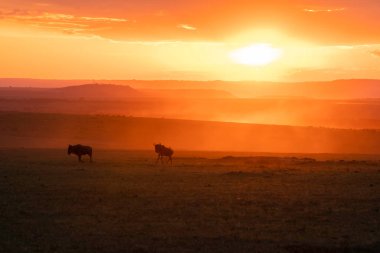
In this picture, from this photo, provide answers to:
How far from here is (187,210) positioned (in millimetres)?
19484

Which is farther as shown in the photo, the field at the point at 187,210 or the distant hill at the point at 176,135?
the distant hill at the point at 176,135

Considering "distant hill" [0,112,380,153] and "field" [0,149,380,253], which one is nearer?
"field" [0,149,380,253]

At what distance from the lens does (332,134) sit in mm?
75625

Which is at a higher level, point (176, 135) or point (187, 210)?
point (176, 135)

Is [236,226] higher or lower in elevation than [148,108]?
lower

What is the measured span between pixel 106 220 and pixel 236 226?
3.77 m

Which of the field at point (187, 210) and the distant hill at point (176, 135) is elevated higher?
the distant hill at point (176, 135)

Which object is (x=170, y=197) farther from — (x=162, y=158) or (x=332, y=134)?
(x=332, y=134)

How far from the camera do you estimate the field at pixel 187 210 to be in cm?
1548

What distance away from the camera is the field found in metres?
15.5

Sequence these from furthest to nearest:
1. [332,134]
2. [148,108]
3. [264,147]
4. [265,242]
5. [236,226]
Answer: [148,108]
[332,134]
[264,147]
[236,226]
[265,242]

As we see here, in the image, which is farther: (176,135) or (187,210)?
(176,135)

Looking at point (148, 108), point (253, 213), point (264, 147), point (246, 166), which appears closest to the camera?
point (253, 213)

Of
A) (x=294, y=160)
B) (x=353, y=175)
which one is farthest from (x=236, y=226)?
(x=294, y=160)
